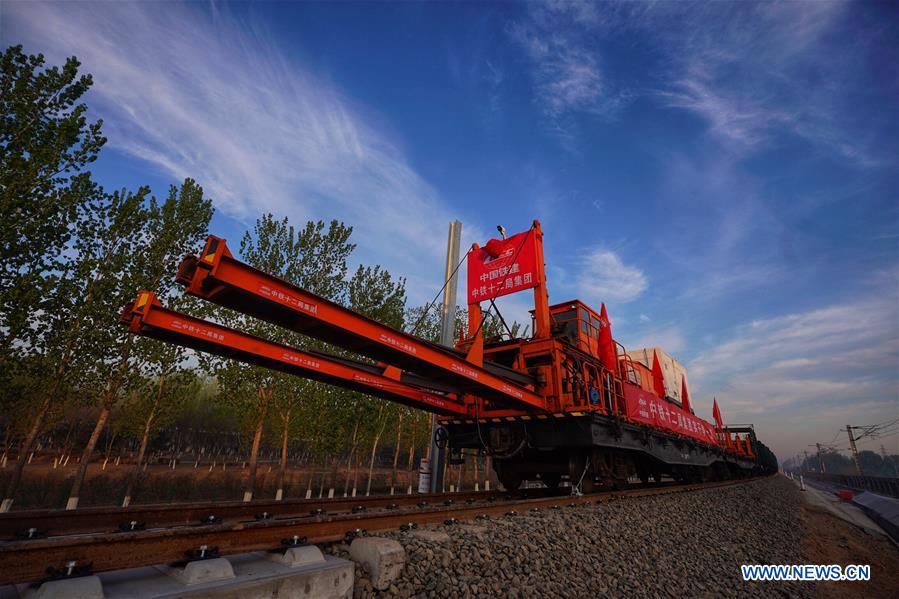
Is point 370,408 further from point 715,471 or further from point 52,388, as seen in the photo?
point 715,471

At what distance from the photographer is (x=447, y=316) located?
12.8 metres

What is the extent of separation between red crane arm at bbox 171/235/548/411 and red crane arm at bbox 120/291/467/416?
25.1 inches

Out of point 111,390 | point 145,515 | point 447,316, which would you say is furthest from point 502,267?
point 111,390

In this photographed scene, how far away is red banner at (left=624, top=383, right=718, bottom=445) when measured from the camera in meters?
9.75

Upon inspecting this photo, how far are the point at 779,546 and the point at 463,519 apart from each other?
7295 millimetres

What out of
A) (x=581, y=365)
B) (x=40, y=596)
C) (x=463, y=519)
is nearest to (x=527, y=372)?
(x=581, y=365)

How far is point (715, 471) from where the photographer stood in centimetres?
1927

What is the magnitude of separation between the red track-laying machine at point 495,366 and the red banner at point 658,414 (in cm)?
5

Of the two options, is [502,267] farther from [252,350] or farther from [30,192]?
[30,192]

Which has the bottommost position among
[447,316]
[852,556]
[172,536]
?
[852,556]

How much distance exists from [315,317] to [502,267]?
20.9ft

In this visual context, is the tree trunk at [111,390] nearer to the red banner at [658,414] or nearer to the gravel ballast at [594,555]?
the gravel ballast at [594,555]

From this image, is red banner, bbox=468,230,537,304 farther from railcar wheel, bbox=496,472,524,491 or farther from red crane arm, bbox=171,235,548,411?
railcar wheel, bbox=496,472,524,491

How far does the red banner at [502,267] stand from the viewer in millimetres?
9555
